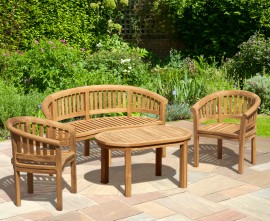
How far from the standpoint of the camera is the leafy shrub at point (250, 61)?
11484mm

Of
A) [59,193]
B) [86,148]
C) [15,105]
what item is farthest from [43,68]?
[59,193]

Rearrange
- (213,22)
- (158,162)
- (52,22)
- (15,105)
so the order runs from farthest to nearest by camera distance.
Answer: (213,22) → (52,22) → (15,105) → (158,162)

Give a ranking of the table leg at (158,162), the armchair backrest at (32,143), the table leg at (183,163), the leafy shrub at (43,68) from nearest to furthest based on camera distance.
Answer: the armchair backrest at (32,143) → the table leg at (183,163) → the table leg at (158,162) → the leafy shrub at (43,68)

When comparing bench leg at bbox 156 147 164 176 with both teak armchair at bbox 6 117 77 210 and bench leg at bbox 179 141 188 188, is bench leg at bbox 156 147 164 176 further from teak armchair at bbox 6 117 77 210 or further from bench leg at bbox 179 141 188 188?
teak armchair at bbox 6 117 77 210

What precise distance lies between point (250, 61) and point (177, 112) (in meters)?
3.48

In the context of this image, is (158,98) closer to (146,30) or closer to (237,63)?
(237,63)

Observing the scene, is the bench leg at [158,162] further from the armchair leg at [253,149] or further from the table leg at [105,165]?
the armchair leg at [253,149]

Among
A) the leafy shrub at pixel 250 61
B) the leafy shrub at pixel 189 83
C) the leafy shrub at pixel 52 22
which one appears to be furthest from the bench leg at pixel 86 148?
the leafy shrub at pixel 250 61

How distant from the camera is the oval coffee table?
4.96 meters

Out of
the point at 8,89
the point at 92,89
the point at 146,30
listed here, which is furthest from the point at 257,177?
the point at 146,30

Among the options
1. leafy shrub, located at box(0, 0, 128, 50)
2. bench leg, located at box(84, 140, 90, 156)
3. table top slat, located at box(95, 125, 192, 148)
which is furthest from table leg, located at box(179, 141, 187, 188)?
leafy shrub, located at box(0, 0, 128, 50)

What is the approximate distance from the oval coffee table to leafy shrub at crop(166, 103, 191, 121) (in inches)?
135

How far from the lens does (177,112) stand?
9.12 metres

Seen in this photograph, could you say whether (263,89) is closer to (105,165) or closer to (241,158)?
(241,158)
